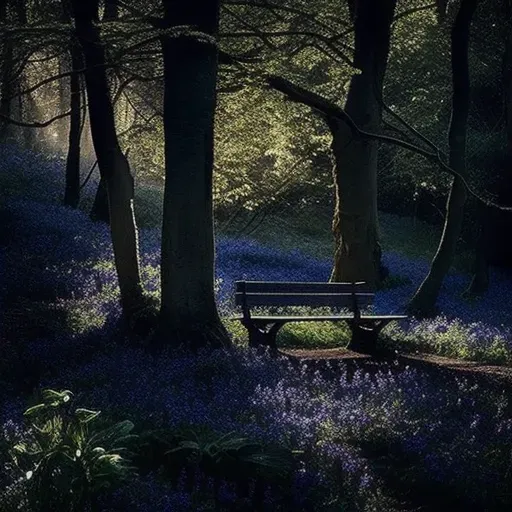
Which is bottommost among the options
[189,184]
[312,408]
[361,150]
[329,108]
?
[312,408]

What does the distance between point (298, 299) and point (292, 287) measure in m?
0.64

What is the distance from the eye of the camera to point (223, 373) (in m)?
10.0

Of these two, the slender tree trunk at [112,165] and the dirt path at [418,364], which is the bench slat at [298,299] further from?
the slender tree trunk at [112,165]

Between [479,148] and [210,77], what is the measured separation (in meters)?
16.8

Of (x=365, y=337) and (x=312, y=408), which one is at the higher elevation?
(x=312, y=408)

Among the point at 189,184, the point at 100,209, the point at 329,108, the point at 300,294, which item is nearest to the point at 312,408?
the point at 189,184

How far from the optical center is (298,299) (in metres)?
13.3

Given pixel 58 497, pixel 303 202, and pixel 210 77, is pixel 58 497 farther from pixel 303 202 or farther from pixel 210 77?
pixel 303 202

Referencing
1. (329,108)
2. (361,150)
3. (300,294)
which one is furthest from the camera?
(361,150)

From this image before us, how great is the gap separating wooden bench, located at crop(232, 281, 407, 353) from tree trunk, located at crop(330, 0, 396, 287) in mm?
4063

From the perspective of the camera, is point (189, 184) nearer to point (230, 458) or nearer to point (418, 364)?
point (418, 364)

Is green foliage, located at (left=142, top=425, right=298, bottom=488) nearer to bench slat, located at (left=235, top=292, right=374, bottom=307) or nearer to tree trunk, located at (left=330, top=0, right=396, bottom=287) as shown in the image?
bench slat, located at (left=235, top=292, right=374, bottom=307)

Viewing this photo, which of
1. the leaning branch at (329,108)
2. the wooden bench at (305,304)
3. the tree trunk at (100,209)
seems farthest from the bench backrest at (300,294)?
the tree trunk at (100,209)

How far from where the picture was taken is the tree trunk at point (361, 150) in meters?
18.2
